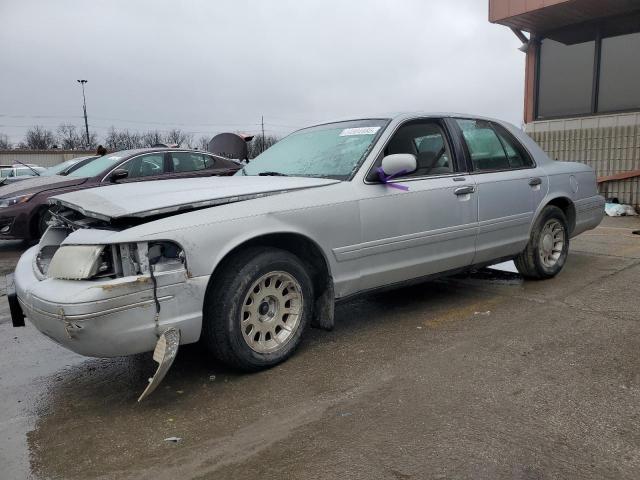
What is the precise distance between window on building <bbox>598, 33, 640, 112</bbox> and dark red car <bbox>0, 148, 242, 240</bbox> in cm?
752

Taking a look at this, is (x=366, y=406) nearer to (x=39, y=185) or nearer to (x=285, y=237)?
(x=285, y=237)

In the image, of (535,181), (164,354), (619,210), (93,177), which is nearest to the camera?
(164,354)

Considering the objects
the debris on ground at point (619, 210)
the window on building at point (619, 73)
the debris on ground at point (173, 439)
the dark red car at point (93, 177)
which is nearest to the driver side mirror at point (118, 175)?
the dark red car at point (93, 177)

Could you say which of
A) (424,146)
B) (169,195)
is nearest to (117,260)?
(169,195)

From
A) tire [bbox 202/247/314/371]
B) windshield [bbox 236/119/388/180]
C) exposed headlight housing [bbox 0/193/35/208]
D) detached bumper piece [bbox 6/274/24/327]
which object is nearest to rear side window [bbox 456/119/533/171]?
windshield [bbox 236/119/388/180]

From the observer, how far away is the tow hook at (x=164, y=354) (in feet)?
8.84

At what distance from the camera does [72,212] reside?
350 centimetres

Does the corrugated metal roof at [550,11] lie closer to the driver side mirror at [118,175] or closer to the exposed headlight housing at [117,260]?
the driver side mirror at [118,175]

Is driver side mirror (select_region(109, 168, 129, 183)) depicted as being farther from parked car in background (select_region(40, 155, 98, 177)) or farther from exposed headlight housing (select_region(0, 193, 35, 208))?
parked car in background (select_region(40, 155, 98, 177))

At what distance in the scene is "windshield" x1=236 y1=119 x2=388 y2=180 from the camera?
12.7ft

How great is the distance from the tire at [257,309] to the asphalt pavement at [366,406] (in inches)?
6.5

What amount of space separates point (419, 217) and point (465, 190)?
0.59m

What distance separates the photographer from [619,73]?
10211mm

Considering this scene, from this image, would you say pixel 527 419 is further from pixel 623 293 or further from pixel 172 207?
pixel 623 293
